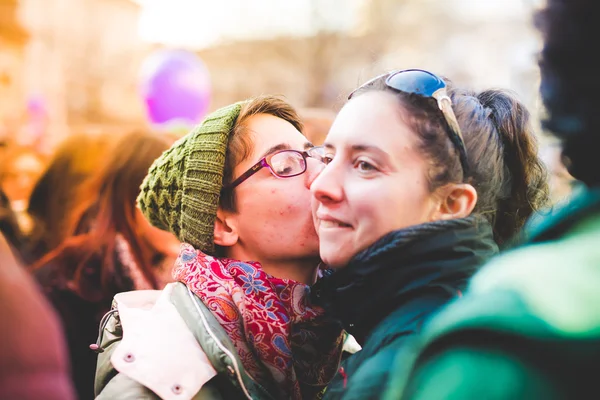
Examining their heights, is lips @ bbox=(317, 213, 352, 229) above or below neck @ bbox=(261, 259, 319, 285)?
above

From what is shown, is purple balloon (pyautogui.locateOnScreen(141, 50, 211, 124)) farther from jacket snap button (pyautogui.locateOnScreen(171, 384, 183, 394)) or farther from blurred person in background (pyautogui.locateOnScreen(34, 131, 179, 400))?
jacket snap button (pyautogui.locateOnScreen(171, 384, 183, 394))

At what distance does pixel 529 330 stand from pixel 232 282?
1.15 m

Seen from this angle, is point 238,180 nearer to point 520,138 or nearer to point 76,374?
point 520,138

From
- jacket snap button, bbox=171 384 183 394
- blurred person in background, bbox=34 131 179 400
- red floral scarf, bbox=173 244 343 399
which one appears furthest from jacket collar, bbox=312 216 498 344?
blurred person in background, bbox=34 131 179 400

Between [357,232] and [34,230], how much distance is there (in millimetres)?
3227

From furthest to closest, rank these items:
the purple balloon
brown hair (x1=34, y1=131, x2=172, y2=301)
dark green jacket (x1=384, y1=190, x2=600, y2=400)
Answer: the purple balloon → brown hair (x1=34, y1=131, x2=172, y2=301) → dark green jacket (x1=384, y1=190, x2=600, y2=400)

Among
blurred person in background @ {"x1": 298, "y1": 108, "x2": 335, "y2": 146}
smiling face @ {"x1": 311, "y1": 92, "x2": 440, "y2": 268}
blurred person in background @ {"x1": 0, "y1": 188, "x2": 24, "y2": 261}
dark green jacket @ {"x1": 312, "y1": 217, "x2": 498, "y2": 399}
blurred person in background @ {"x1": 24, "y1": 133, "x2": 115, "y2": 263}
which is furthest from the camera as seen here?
blurred person in background @ {"x1": 0, "y1": 188, "x2": 24, "y2": 261}

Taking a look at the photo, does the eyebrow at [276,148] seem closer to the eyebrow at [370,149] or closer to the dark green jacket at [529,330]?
the eyebrow at [370,149]

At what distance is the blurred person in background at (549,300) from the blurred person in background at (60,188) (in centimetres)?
328

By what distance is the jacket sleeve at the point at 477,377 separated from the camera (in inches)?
28.9

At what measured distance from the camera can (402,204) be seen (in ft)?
4.62

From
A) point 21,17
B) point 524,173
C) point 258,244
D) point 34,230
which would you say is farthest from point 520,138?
point 21,17

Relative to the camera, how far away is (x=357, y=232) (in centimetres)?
144

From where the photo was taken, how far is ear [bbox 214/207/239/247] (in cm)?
196
